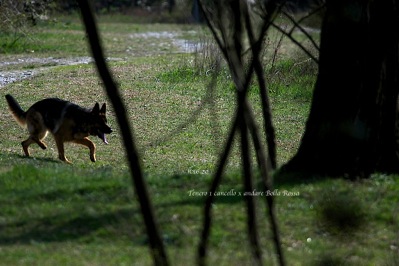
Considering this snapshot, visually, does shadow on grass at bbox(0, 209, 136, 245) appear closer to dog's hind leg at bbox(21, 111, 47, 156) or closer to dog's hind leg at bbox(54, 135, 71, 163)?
dog's hind leg at bbox(54, 135, 71, 163)

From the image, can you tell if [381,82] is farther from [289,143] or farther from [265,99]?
[289,143]

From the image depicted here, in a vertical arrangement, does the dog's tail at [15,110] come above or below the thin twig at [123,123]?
below

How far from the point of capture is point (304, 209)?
8.78 metres

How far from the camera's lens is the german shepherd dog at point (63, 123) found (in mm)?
14297

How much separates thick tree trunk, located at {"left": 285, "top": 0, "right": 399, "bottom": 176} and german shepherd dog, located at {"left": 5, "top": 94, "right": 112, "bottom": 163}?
18.7 ft

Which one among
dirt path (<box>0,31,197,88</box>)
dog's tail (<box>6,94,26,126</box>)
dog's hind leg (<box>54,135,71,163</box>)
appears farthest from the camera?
dirt path (<box>0,31,197,88</box>)

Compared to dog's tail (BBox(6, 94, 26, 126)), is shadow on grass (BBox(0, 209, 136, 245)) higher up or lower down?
higher up

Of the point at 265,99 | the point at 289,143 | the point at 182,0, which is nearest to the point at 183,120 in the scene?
the point at 289,143

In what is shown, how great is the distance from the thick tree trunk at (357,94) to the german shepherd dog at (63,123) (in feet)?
18.7

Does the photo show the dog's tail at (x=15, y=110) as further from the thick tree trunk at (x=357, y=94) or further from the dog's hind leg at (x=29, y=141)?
the thick tree trunk at (x=357, y=94)

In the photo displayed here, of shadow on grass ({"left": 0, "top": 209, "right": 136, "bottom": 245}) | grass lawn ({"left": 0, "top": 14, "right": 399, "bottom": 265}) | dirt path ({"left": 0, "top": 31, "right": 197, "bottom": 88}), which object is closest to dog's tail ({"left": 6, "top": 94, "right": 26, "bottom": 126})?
grass lawn ({"left": 0, "top": 14, "right": 399, "bottom": 265})

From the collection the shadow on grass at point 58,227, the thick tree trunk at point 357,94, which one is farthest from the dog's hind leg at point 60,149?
the shadow on grass at point 58,227

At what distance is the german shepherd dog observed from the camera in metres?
14.3

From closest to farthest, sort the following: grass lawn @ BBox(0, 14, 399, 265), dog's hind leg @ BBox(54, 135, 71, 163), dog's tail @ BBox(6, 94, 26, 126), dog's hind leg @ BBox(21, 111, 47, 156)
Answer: grass lawn @ BBox(0, 14, 399, 265)
dog's hind leg @ BBox(54, 135, 71, 163)
dog's hind leg @ BBox(21, 111, 47, 156)
dog's tail @ BBox(6, 94, 26, 126)
